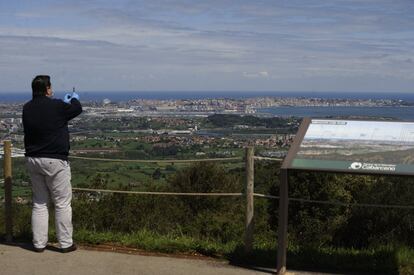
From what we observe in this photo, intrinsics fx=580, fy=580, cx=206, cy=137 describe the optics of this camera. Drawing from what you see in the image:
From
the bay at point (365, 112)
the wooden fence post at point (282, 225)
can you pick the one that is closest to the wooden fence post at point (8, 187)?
the wooden fence post at point (282, 225)

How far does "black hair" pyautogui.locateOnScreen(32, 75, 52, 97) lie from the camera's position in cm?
598

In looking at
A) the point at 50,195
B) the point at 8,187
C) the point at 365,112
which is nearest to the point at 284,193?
the point at 50,195

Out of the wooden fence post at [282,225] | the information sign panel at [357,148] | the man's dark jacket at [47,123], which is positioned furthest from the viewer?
the man's dark jacket at [47,123]

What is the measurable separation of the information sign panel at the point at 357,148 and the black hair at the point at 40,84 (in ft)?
8.68

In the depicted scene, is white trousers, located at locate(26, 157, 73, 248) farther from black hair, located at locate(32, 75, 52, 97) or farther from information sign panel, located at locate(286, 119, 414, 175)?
information sign panel, located at locate(286, 119, 414, 175)

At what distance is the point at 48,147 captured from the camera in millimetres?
5973

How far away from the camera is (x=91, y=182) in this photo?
42.0 feet

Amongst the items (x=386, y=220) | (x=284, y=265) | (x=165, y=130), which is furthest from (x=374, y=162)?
(x=165, y=130)

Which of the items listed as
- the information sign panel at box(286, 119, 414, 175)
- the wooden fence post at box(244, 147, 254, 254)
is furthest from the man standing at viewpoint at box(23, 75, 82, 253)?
the information sign panel at box(286, 119, 414, 175)

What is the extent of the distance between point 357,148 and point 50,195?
326 centimetres

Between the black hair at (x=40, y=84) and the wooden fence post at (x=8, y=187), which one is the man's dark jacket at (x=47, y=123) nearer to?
the black hair at (x=40, y=84)

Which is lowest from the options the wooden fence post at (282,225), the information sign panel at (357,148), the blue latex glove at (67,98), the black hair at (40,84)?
the wooden fence post at (282,225)

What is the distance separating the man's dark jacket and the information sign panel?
2387mm

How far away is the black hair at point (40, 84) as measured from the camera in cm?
598
